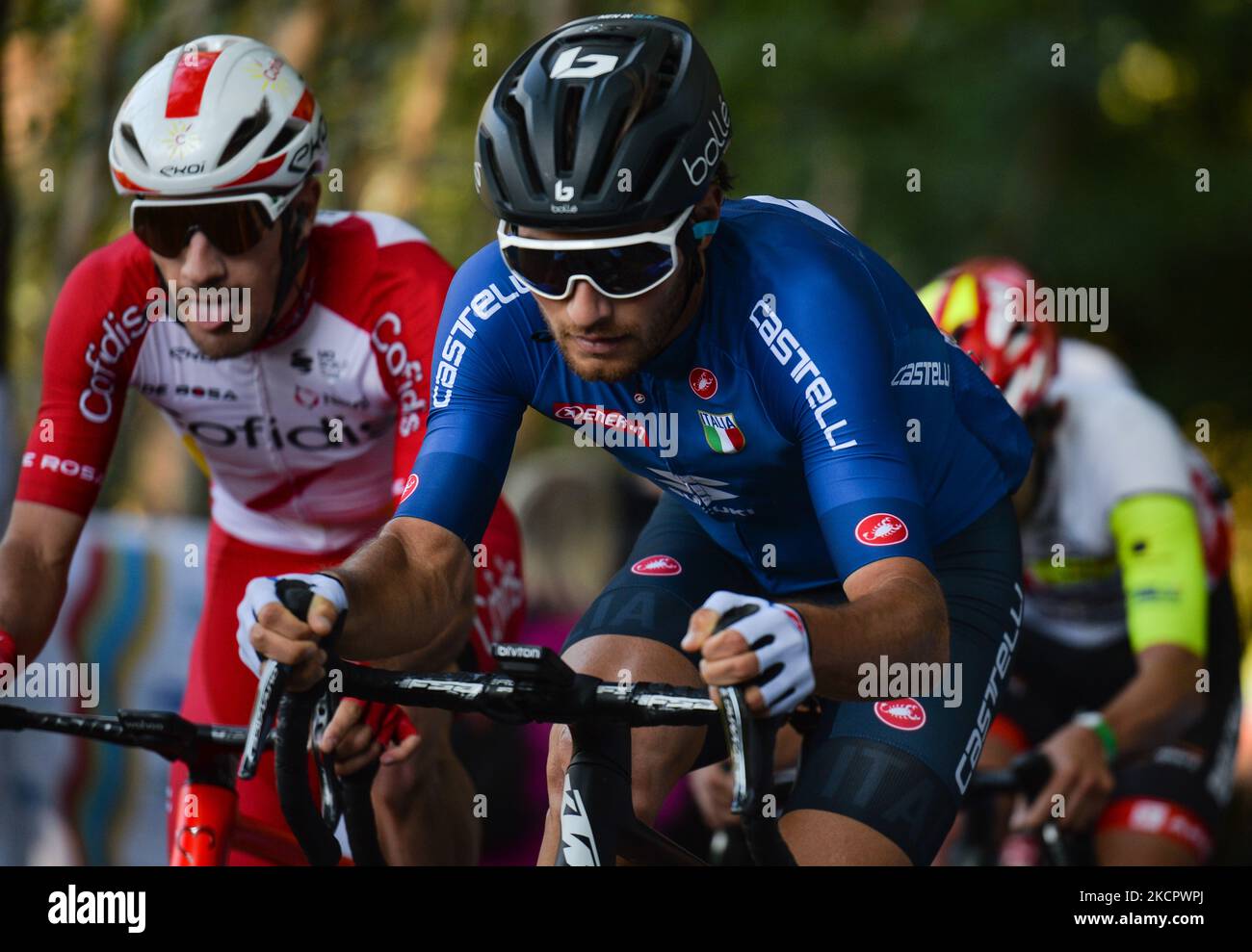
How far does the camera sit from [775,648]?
2.81m

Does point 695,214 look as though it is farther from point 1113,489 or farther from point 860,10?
point 860,10

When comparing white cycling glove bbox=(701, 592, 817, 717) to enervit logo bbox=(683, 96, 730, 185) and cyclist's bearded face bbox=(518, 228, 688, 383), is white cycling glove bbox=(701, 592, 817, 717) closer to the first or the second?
cyclist's bearded face bbox=(518, 228, 688, 383)

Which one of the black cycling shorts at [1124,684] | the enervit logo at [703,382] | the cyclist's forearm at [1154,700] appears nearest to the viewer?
the enervit logo at [703,382]

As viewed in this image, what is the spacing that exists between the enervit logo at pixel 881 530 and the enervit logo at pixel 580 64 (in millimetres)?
1024

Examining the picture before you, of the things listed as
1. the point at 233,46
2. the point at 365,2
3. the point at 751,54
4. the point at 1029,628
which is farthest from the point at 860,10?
the point at 233,46

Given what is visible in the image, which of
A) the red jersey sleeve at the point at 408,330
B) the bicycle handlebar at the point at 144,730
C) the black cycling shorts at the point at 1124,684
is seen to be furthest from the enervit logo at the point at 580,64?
the black cycling shorts at the point at 1124,684

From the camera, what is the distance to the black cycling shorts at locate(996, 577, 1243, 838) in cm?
591

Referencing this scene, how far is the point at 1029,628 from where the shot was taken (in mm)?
6367

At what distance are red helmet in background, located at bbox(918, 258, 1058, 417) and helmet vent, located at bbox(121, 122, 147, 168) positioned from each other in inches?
97.8

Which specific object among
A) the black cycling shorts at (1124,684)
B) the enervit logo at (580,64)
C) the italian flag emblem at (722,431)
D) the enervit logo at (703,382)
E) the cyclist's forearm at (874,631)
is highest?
the enervit logo at (580,64)

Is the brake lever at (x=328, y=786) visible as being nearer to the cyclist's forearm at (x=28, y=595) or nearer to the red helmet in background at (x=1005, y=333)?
the cyclist's forearm at (x=28, y=595)

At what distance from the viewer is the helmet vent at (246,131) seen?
14.6 feet
